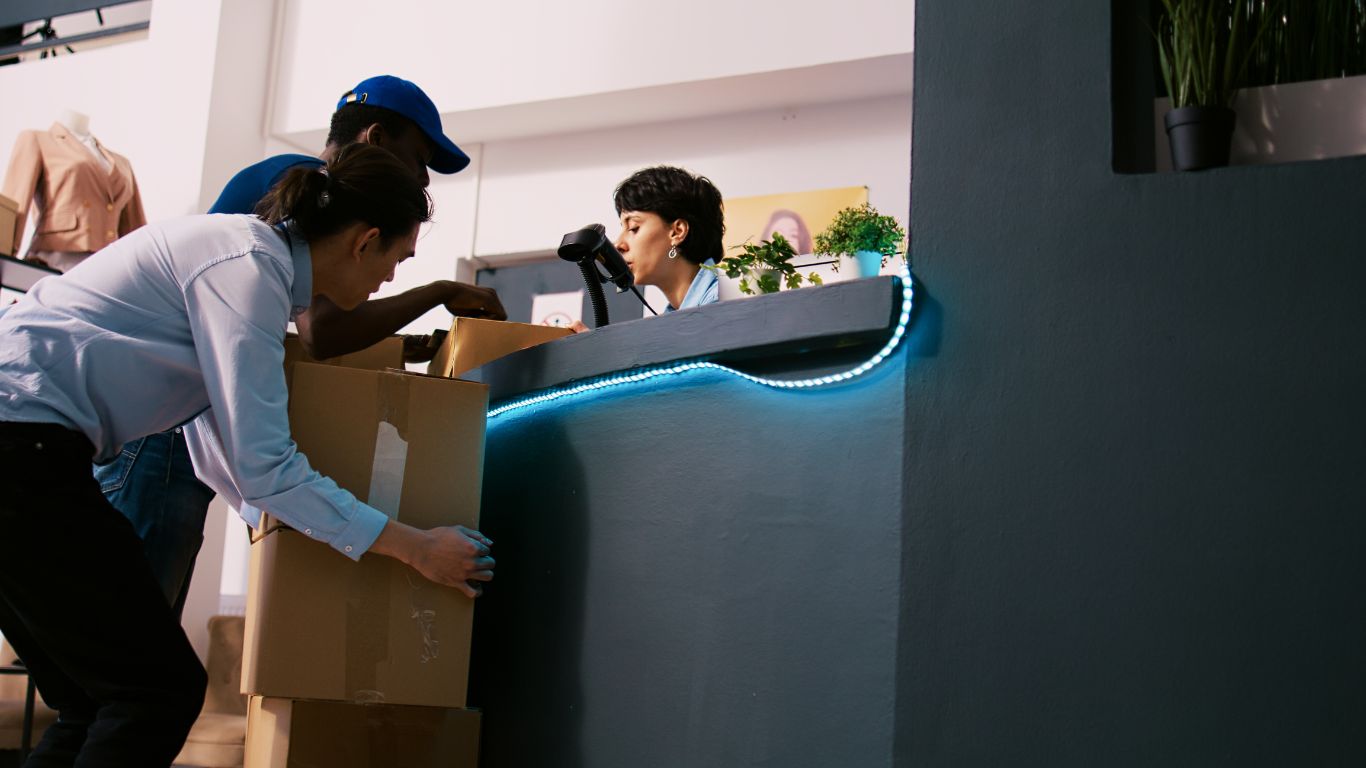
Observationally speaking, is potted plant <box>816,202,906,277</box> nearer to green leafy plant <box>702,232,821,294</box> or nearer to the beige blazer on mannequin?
green leafy plant <box>702,232,821,294</box>

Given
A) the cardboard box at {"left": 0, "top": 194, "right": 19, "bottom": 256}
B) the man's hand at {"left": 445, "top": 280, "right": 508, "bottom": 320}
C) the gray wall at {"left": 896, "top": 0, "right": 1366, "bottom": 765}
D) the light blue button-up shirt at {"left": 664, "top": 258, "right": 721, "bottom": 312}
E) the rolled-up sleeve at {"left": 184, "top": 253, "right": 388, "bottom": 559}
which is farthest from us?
the cardboard box at {"left": 0, "top": 194, "right": 19, "bottom": 256}

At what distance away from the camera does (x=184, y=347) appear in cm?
152

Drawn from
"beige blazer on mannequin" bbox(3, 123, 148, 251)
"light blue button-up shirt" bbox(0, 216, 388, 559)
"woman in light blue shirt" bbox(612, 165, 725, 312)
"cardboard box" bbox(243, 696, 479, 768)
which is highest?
"beige blazer on mannequin" bbox(3, 123, 148, 251)

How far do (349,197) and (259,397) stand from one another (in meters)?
0.33

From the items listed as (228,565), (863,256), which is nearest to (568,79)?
(228,565)

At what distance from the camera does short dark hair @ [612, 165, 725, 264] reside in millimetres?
→ 2832

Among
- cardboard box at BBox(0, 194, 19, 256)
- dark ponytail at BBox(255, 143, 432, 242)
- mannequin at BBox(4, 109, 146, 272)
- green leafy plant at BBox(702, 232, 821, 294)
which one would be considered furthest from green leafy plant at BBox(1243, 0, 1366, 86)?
mannequin at BBox(4, 109, 146, 272)

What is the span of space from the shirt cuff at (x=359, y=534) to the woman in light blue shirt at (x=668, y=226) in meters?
1.32

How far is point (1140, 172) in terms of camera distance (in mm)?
1440

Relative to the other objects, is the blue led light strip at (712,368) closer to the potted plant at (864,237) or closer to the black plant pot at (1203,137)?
the black plant pot at (1203,137)

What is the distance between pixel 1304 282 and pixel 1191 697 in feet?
1.40

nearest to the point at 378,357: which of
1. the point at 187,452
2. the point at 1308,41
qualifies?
the point at 187,452

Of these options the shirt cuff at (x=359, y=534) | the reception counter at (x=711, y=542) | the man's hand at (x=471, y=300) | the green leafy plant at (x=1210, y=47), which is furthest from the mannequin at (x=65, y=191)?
the green leafy plant at (x=1210, y=47)

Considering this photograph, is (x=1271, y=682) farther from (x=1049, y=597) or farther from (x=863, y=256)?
(x=863, y=256)
